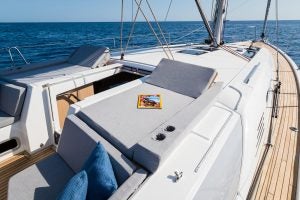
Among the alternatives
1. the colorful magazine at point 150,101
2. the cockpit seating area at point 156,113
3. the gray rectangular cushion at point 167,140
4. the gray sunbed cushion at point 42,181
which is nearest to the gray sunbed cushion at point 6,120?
the gray sunbed cushion at point 42,181

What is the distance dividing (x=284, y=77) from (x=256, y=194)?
185 inches

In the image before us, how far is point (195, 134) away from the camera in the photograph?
1.85 metres

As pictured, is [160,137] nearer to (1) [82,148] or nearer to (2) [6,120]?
(1) [82,148]

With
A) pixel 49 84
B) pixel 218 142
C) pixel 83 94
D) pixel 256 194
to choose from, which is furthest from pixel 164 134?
pixel 83 94

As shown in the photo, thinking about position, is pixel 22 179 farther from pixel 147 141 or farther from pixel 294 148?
pixel 294 148

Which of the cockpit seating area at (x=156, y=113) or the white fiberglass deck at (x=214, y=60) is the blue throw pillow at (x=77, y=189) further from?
the white fiberglass deck at (x=214, y=60)

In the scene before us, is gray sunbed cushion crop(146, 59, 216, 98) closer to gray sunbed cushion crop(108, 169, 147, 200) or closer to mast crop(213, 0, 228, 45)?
gray sunbed cushion crop(108, 169, 147, 200)

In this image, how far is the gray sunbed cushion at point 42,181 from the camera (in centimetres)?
168

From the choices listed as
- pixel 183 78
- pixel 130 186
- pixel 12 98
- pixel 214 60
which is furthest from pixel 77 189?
pixel 214 60

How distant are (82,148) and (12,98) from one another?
1564 mm

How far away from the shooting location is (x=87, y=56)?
12.9 ft

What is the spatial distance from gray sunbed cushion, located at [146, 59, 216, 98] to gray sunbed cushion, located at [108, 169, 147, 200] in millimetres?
1350

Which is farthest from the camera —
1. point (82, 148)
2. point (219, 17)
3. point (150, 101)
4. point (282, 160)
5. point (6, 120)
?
point (219, 17)

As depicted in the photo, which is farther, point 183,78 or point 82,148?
point 183,78
